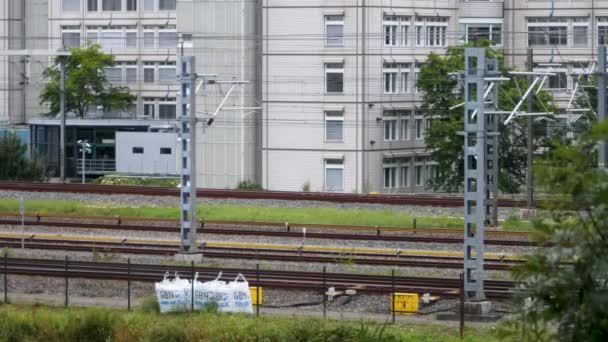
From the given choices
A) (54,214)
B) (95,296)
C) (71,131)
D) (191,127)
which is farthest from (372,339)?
(71,131)

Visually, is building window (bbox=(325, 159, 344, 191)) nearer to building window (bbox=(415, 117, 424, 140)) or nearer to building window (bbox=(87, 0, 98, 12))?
building window (bbox=(415, 117, 424, 140))

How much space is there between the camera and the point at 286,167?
48156 mm

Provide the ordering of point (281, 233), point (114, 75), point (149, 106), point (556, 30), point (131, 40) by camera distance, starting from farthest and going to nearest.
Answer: point (114, 75) → point (149, 106) → point (131, 40) → point (556, 30) → point (281, 233)

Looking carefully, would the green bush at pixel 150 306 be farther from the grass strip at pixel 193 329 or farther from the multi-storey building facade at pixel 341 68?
the multi-storey building facade at pixel 341 68

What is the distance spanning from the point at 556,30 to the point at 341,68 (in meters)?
9.69

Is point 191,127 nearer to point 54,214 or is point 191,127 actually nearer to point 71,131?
point 54,214

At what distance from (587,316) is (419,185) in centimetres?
4036

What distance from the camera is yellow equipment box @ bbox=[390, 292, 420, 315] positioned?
75.5 ft

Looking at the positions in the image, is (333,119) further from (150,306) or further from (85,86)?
(150,306)

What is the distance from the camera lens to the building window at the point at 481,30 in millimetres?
51500

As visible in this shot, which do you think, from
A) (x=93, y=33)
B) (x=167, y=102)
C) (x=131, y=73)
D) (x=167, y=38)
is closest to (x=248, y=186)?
(x=167, y=102)

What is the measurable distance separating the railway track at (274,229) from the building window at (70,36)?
22.2 m

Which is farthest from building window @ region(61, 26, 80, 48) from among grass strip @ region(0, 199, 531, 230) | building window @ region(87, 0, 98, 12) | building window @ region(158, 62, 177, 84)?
grass strip @ region(0, 199, 531, 230)

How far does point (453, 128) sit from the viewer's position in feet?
150
